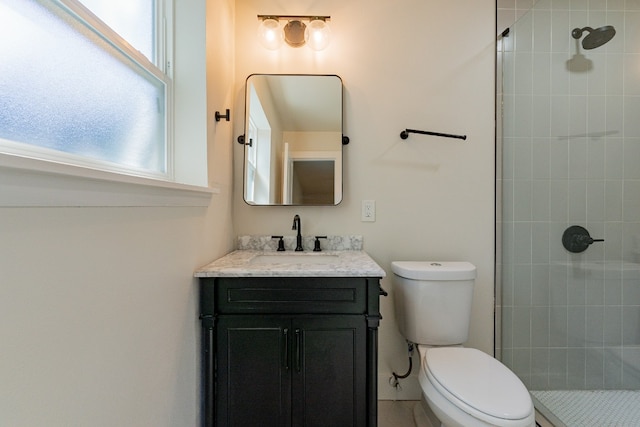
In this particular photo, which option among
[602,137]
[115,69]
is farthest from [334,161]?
[602,137]

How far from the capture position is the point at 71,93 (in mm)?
740

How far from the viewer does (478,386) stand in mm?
1055

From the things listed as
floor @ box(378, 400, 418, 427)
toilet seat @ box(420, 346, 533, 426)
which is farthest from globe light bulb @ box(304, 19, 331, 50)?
floor @ box(378, 400, 418, 427)

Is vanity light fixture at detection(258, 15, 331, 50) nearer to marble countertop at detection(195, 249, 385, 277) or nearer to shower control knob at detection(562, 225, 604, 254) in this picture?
marble countertop at detection(195, 249, 385, 277)

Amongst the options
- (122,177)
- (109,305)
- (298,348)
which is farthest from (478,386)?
(122,177)

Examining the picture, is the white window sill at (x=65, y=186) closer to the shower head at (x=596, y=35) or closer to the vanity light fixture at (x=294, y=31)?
the vanity light fixture at (x=294, y=31)

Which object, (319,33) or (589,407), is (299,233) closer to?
(319,33)

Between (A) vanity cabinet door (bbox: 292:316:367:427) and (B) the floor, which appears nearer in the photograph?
(A) vanity cabinet door (bbox: 292:316:367:427)

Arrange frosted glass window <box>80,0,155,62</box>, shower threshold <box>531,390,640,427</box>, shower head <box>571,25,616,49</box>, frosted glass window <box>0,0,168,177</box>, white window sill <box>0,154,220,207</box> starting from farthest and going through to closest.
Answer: shower head <box>571,25,616,49</box> < shower threshold <box>531,390,640,427</box> < frosted glass window <box>80,0,155,62</box> < frosted glass window <box>0,0,168,177</box> < white window sill <box>0,154,220,207</box>

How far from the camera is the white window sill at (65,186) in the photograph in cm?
45

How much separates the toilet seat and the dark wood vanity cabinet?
26cm

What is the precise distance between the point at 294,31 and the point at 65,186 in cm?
149

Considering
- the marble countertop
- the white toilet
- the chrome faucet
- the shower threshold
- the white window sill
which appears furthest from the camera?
the chrome faucet

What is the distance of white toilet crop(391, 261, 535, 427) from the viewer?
38.2 inches
